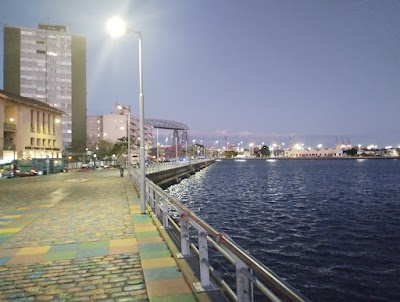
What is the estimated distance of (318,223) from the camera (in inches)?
969

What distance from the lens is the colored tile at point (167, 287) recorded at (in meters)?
6.04

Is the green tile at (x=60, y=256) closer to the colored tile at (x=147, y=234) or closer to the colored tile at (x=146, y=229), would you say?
the colored tile at (x=147, y=234)

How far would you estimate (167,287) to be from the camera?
6316 mm

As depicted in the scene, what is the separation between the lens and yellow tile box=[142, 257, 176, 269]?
24.9 feet

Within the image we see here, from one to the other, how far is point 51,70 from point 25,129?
230 feet

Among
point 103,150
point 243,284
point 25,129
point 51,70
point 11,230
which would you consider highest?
point 51,70

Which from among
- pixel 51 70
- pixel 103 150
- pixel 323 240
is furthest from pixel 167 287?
pixel 51 70

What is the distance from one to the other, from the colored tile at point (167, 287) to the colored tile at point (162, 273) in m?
0.21

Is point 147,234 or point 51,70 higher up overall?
point 51,70

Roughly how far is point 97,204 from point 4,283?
1144 cm

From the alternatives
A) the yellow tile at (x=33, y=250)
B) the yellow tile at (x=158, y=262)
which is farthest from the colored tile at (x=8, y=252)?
the yellow tile at (x=158, y=262)

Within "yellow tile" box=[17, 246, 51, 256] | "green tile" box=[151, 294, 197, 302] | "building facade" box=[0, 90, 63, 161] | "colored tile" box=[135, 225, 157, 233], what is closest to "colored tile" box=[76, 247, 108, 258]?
"yellow tile" box=[17, 246, 51, 256]

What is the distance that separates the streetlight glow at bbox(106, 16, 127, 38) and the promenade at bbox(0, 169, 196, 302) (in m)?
7.39

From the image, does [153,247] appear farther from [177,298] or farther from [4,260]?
[4,260]
